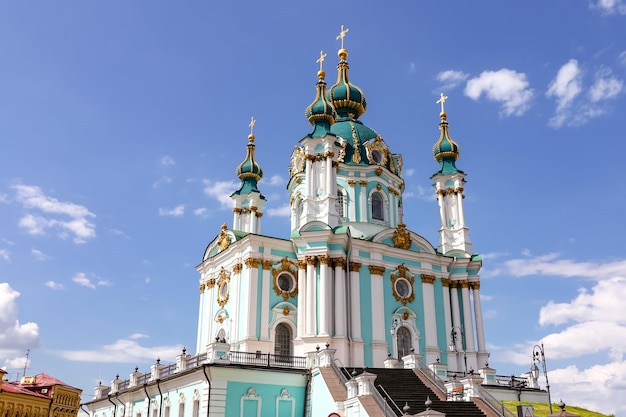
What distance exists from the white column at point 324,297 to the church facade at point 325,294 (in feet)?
0.15

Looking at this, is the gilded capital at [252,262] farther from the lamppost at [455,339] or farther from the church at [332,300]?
the lamppost at [455,339]

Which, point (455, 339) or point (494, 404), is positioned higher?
point (455, 339)

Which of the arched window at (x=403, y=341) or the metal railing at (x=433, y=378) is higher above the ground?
the arched window at (x=403, y=341)

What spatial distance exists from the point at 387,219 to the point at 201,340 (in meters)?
11.9

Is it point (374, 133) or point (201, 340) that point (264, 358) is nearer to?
point (201, 340)

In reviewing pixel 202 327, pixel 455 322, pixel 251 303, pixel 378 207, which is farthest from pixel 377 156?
pixel 202 327

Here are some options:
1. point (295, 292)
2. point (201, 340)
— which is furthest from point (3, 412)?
point (295, 292)

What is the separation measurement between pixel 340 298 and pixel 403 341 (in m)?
4.61

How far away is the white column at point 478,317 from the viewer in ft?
111

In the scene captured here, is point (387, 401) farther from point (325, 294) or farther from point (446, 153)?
point (446, 153)

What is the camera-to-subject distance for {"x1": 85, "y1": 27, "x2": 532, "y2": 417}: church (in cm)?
2383

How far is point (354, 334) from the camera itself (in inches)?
1156

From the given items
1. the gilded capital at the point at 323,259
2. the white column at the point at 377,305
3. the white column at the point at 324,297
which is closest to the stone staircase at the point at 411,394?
the white column at the point at 324,297

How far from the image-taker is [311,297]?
29.0m
